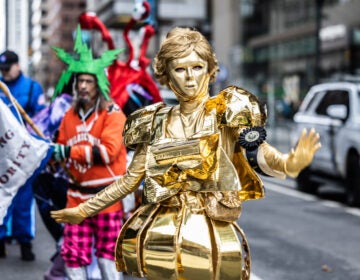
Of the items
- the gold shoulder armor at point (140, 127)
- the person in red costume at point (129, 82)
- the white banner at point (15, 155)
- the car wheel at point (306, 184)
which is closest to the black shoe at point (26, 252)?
the person in red costume at point (129, 82)

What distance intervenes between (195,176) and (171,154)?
15 centimetres

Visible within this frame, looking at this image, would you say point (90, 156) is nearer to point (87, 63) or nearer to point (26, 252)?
point (87, 63)

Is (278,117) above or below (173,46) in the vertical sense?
below

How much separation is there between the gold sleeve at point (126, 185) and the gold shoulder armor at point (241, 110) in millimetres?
456

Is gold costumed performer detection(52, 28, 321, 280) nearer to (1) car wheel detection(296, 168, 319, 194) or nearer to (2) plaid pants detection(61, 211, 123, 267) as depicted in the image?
(2) plaid pants detection(61, 211, 123, 267)

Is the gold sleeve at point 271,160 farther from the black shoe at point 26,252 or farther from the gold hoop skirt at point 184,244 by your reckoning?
the black shoe at point 26,252

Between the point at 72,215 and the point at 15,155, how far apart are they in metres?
1.69

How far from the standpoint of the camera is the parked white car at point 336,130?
11922mm

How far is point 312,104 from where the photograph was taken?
13961 millimetres

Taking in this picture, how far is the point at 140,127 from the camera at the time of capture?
3.81m

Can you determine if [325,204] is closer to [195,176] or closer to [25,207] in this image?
[25,207]

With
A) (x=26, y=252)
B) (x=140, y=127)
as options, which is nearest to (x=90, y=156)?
(x=140, y=127)

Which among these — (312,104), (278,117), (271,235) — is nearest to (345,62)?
(278,117)

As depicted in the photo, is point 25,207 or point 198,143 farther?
point 25,207
